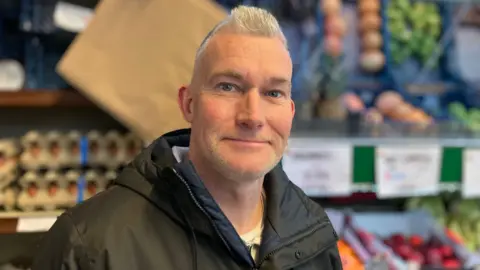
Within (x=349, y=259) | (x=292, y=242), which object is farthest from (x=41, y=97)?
(x=349, y=259)

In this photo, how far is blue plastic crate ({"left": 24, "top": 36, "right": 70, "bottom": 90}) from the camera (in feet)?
6.39

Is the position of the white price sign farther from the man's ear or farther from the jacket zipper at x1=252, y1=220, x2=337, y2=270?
the man's ear

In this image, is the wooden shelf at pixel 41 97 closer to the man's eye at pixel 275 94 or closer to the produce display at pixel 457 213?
the man's eye at pixel 275 94

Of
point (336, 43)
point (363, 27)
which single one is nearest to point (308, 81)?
point (336, 43)

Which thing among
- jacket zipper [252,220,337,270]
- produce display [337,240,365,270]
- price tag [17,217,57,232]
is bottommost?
produce display [337,240,365,270]

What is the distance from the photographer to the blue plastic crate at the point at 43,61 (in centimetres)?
195

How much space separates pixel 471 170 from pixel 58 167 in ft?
4.77

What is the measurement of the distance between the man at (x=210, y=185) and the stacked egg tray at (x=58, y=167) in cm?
60

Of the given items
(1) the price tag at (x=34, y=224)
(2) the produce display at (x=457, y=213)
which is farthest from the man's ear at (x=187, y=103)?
(2) the produce display at (x=457, y=213)

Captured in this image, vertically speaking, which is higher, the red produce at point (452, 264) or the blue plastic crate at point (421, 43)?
the blue plastic crate at point (421, 43)

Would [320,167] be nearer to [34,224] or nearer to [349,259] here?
[349,259]

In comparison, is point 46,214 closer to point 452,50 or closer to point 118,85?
point 118,85

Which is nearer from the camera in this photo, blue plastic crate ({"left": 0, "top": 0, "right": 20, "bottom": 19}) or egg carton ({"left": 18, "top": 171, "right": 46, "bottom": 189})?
egg carton ({"left": 18, "top": 171, "right": 46, "bottom": 189})

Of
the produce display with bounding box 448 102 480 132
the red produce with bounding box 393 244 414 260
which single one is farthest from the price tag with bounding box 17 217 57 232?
the produce display with bounding box 448 102 480 132
